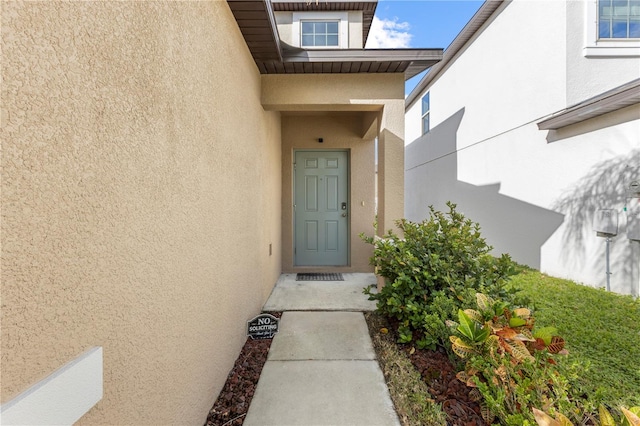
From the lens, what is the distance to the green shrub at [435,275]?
2.35m

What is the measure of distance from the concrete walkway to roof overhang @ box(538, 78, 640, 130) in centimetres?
425

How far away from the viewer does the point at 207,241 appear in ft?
5.82

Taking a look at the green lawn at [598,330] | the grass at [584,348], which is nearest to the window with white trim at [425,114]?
the green lawn at [598,330]

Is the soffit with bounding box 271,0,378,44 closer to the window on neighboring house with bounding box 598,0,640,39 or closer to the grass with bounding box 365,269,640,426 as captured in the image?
the window on neighboring house with bounding box 598,0,640,39

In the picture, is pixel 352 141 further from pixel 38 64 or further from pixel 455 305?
pixel 38 64

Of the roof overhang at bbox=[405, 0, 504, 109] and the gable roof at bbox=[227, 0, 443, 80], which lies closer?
Answer: the gable roof at bbox=[227, 0, 443, 80]

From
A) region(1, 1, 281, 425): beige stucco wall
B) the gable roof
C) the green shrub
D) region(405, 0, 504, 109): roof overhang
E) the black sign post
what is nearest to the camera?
region(1, 1, 281, 425): beige stucco wall

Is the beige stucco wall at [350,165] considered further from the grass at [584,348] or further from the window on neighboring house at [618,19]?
the window on neighboring house at [618,19]

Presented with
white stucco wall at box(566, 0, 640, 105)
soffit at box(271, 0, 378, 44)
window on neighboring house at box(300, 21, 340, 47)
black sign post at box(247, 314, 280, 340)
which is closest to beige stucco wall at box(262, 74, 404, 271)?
black sign post at box(247, 314, 280, 340)

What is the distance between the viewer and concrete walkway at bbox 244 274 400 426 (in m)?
1.79

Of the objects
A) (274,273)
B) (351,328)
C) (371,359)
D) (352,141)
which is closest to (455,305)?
(371,359)

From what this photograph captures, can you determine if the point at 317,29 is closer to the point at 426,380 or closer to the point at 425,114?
the point at 426,380

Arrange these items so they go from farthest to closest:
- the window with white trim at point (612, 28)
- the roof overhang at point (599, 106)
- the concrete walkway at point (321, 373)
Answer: the window with white trim at point (612, 28) < the roof overhang at point (599, 106) < the concrete walkway at point (321, 373)

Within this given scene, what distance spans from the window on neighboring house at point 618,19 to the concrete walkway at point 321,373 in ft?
19.7
